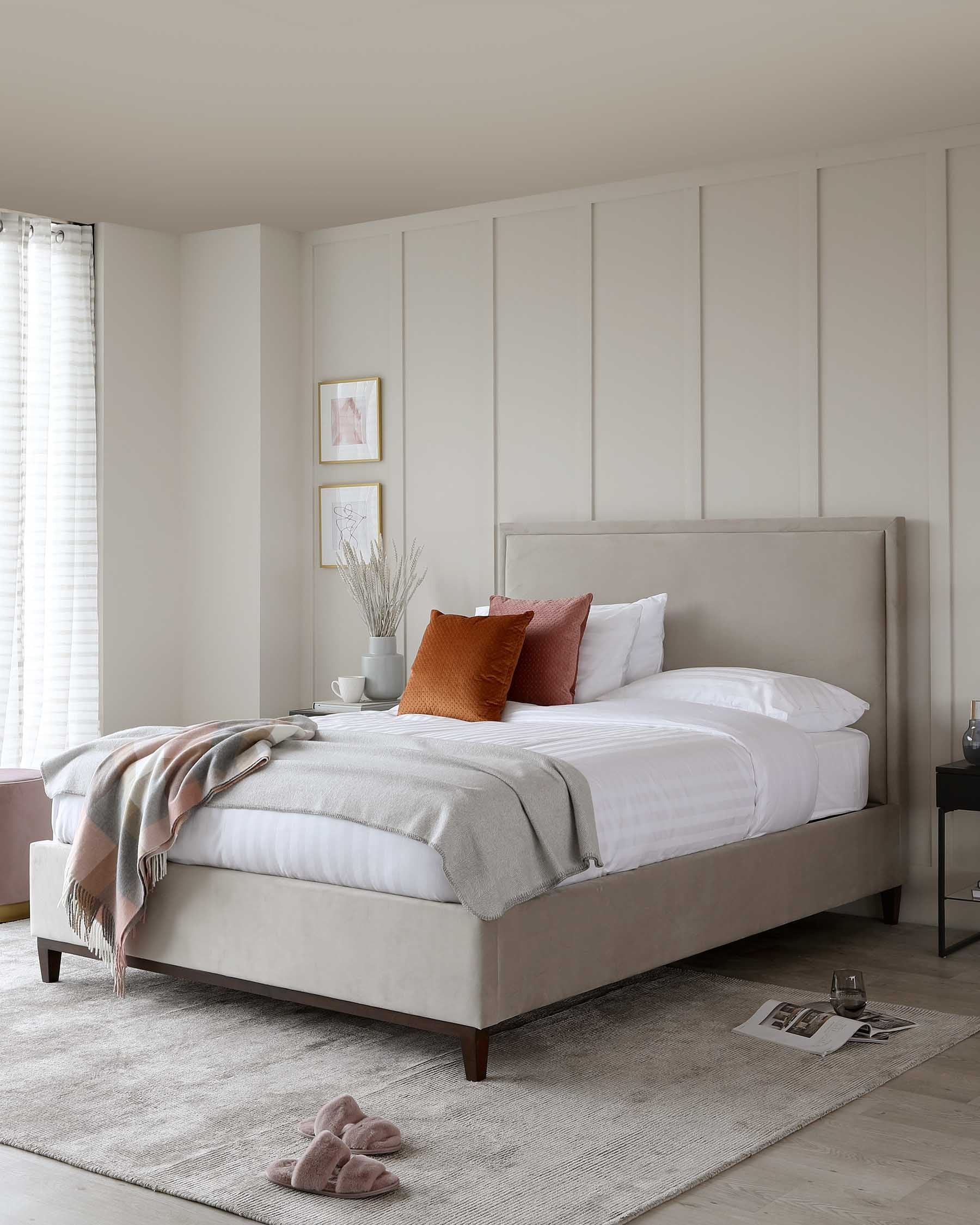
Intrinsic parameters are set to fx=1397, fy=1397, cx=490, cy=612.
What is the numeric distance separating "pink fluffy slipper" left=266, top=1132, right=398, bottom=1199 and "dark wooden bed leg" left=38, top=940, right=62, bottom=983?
5.20ft

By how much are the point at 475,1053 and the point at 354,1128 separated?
1.39ft

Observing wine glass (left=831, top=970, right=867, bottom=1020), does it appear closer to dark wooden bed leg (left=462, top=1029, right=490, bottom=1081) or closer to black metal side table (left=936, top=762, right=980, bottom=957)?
black metal side table (left=936, top=762, right=980, bottom=957)

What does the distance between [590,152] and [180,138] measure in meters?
1.42

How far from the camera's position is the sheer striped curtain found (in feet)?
18.7

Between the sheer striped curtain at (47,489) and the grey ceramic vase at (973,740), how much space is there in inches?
138

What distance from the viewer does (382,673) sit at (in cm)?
565

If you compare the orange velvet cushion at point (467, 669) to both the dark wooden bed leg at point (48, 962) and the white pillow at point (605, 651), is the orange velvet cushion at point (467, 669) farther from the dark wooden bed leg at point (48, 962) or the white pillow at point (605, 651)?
the dark wooden bed leg at point (48, 962)

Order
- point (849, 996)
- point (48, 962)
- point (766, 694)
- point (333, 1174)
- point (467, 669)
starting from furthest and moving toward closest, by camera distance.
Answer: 1. point (467, 669)
2. point (766, 694)
3. point (48, 962)
4. point (849, 996)
5. point (333, 1174)

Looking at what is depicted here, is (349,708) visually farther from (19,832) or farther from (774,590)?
(774,590)

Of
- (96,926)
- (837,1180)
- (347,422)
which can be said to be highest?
(347,422)

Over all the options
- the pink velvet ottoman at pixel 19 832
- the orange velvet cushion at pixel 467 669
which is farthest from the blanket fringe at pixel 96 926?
the orange velvet cushion at pixel 467 669

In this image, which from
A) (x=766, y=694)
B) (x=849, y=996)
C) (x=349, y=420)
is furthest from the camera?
(x=349, y=420)

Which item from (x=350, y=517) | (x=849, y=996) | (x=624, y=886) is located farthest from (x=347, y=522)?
(x=849, y=996)

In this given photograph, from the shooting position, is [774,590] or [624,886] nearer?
[624,886]
